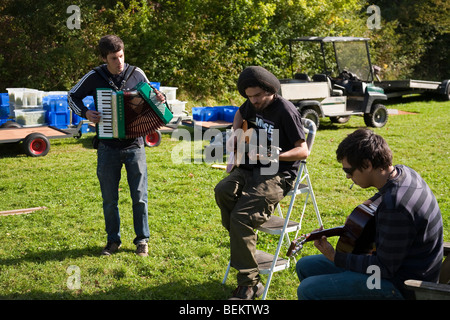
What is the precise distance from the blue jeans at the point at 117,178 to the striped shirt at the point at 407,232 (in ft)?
8.84

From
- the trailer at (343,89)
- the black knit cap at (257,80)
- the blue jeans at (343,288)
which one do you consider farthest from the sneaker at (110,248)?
the trailer at (343,89)

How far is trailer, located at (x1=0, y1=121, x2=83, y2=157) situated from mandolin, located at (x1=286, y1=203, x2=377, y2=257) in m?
7.78

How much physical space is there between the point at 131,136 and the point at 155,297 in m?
1.58

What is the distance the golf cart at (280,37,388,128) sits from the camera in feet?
40.5

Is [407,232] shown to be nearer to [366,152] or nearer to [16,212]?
[366,152]

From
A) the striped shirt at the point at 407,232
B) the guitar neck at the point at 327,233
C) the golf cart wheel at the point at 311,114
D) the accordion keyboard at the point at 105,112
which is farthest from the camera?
the golf cart wheel at the point at 311,114

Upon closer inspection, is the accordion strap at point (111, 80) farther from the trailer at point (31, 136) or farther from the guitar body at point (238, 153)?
the trailer at point (31, 136)

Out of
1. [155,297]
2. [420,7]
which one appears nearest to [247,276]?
[155,297]

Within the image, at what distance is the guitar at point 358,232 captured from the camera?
3.31 m

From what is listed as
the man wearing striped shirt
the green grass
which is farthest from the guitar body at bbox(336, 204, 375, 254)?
the green grass

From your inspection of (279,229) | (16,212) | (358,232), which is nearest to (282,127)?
(279,229)

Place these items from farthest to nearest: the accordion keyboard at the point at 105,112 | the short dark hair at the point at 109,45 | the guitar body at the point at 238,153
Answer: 1. the accordion keyboard at the point at 105,112
2. the short dark hair at the point at 109,45
3. the guitar body at the point at 238,153

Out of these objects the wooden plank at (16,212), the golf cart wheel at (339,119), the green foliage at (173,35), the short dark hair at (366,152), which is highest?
the green foliage at (173,35)

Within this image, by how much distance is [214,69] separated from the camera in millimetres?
16938
